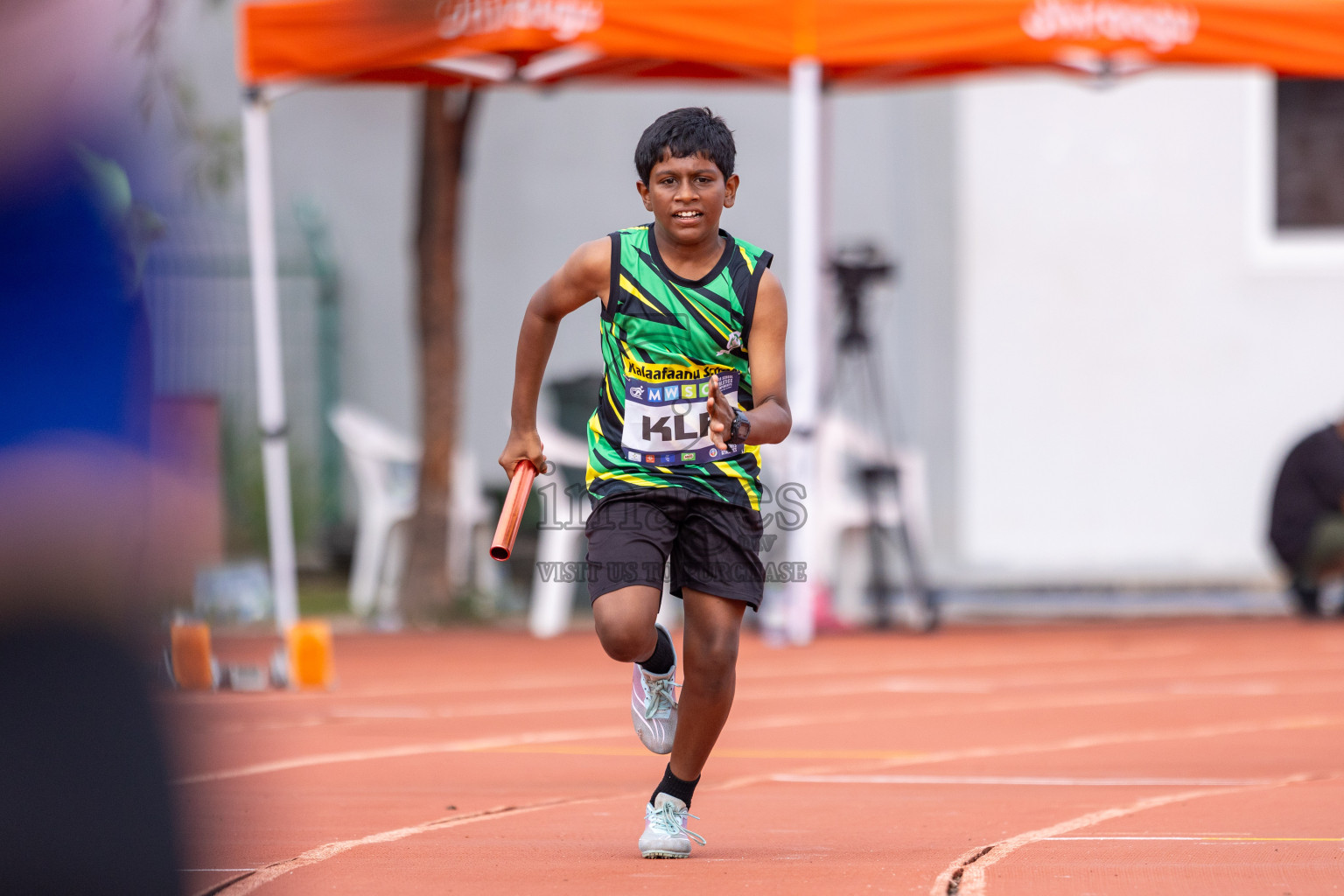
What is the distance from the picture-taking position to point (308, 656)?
8023mm

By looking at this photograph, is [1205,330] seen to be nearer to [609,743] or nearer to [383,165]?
[383,165]

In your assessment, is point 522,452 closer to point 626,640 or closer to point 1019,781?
point 626,640

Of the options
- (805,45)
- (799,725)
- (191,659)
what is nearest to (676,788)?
(191,659)

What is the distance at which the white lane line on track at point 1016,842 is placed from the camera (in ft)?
12.5

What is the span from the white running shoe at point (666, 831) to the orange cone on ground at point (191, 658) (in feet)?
4.78

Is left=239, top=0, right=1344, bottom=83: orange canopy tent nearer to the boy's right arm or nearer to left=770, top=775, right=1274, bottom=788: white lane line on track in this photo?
left=770, top=775, right=1274, bottom=788: white lane line on track

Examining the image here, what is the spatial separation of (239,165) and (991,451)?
17.4 ft

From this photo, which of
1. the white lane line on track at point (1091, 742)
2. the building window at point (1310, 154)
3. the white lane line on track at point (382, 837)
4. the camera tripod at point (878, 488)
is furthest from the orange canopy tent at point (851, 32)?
the white lane line on track at point (382, 837)

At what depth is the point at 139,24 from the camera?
210 cm

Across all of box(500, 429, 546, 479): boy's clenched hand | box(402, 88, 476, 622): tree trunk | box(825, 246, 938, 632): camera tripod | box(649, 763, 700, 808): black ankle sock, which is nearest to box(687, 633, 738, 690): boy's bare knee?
box(649, 763, 700, 808): black ankle sock

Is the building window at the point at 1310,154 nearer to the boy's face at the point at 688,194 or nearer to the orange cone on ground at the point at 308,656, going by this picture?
the orange cone on ground at the point at 308,656

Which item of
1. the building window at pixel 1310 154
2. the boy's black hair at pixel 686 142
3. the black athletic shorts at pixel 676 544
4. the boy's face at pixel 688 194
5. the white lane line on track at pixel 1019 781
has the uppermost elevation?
the building window at pixel 1310 154

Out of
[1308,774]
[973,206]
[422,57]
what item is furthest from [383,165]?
[1308,774]

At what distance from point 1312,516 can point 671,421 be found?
25.9 ft
